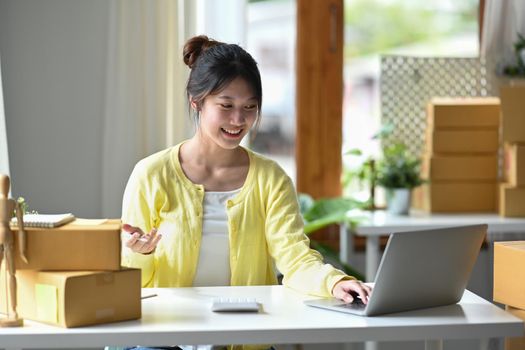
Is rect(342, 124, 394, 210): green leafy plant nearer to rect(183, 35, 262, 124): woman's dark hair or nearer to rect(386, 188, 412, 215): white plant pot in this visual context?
rect(386, 188, 412, 215): white plant pot

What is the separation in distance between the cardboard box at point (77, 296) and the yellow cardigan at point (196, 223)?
0.46 m

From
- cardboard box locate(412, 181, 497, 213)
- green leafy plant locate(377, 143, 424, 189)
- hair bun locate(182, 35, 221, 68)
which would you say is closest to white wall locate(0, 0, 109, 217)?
hair bun locate(182, 35, 221, 68)

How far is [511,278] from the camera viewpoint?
210cm

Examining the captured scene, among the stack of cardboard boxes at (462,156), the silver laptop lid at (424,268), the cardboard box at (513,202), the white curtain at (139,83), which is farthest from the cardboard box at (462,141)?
the silver laptop lid at (424,268)

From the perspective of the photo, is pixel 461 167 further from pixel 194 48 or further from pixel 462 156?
pixel 194 48

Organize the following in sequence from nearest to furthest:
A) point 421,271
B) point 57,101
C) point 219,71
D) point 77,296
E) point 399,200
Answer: point 77,296 → point 421,271 → point 219,71 → point 57,101 → point 399,200

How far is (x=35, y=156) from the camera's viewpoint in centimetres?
332

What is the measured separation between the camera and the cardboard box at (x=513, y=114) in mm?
3340

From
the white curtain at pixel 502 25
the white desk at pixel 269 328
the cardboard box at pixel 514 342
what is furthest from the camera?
the white curtain at pixel 502 25

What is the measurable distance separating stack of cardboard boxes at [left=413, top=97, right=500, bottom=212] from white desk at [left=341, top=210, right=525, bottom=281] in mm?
81

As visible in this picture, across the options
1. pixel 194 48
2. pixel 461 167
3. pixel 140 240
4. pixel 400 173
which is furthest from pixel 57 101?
pixel 461 167

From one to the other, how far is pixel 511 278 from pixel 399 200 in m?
1.32

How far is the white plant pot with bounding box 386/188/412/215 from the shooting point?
341 centimetres

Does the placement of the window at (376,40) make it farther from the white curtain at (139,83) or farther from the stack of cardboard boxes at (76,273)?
the stack of cardboard boxes at (76,273)
